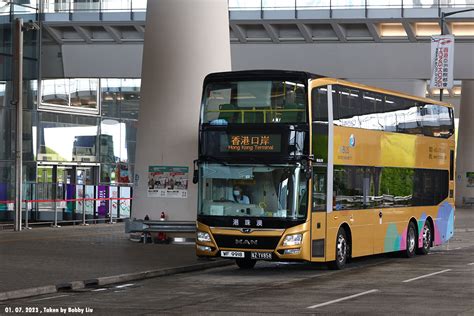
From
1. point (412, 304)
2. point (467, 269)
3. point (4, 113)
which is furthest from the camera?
point (4, 113)

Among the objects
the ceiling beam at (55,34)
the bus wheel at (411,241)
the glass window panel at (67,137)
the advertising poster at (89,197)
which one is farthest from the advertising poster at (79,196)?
the bus wheel at (411,241)

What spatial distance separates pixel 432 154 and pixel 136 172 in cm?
828

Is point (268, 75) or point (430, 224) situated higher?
point (268, 75)

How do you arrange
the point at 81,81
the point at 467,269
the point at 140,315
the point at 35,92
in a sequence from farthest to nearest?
1. the point at 81,81
2. the point at 35,92
3. the point at 467,269
4. the point at 140,315

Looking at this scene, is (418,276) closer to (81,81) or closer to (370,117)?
(370,117)

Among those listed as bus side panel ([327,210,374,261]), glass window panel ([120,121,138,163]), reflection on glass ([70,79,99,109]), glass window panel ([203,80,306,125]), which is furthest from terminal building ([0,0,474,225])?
glass window panel ([203,80,306,125])

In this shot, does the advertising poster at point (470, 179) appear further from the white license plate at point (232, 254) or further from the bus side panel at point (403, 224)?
the white license plate at point (232, 254)

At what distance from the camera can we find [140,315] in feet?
48.0

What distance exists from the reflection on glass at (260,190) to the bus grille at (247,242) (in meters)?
0.47

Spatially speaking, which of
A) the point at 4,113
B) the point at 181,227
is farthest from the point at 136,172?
the point at 4,113

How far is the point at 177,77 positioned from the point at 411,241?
779 cm

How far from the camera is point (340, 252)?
922 inches

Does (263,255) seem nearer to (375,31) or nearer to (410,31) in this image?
(375,31)

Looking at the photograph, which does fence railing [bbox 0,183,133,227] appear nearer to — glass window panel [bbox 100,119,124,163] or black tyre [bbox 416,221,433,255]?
glass window panel [bbox 100,119,124,163]
